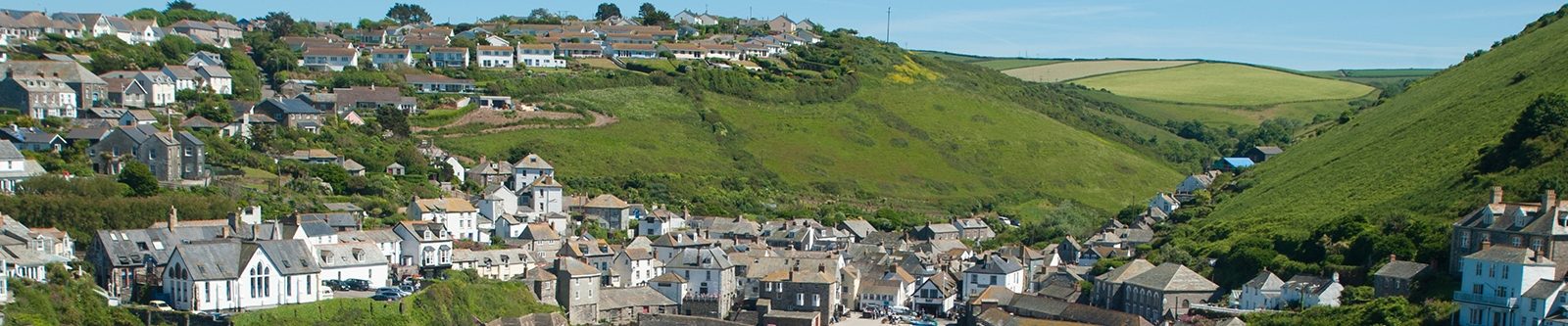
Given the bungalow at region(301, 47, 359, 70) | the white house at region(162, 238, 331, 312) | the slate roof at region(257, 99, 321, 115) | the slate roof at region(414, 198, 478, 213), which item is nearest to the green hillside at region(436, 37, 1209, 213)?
the slate roof at region(257, 99, 321, 115)

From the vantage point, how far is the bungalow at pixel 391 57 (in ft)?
399

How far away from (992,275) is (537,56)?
58.9m

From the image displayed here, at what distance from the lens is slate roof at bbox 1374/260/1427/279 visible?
58.0m

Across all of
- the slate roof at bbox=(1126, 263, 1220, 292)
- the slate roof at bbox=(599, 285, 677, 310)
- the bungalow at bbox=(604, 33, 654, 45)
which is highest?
the bungalow at bbox=(604, 33, 654, 45)

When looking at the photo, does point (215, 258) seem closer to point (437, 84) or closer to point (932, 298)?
point (932, 298)

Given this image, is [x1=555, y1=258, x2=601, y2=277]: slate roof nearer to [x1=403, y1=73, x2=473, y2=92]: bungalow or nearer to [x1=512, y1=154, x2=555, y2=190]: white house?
[x1=512, y1=154, x2=555, y2=190]: white house

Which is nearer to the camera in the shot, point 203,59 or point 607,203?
point 607,203

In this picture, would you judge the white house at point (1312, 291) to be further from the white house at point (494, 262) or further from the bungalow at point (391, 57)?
the bungalow at point (391, 57)

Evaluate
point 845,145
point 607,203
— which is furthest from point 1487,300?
point 845,145

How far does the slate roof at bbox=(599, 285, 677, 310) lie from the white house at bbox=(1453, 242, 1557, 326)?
31.4 m

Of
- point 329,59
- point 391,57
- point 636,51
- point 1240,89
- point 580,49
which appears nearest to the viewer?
point 329,59

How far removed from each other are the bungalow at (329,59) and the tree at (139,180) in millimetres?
49605

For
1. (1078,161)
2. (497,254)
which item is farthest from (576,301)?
(1078,161)

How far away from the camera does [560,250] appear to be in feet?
241
